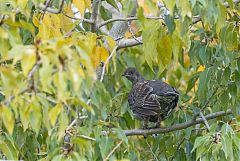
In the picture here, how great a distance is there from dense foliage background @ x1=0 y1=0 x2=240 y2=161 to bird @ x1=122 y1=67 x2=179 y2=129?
0.13m

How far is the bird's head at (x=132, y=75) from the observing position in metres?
8.20

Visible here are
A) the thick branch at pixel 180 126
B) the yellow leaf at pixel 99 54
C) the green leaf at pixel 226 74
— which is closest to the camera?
the yellow leaf at pixel 99 54

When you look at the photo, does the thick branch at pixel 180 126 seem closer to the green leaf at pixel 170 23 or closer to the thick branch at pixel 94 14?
the thick branch at pixel 94 14

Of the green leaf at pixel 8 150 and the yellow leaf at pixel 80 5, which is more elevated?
the yellow leaf at pixel 80 5

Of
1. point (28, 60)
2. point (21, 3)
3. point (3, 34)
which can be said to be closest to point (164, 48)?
point (21, 3)

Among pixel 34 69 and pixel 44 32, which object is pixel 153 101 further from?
pixel 34 69

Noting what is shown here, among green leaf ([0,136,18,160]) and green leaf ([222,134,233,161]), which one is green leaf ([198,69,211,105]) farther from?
green leaf ([0,136,18,160])

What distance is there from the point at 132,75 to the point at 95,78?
4.60 metres

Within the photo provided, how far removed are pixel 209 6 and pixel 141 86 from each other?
272 cm

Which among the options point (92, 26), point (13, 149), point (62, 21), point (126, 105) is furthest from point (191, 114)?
point (13, 149)

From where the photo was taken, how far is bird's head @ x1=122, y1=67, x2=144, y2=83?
8.20 m

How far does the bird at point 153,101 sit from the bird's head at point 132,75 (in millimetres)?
658

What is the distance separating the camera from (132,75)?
823cm

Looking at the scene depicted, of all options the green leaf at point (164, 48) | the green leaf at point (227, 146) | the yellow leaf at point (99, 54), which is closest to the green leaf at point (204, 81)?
the green leaf at point (164, 48)
